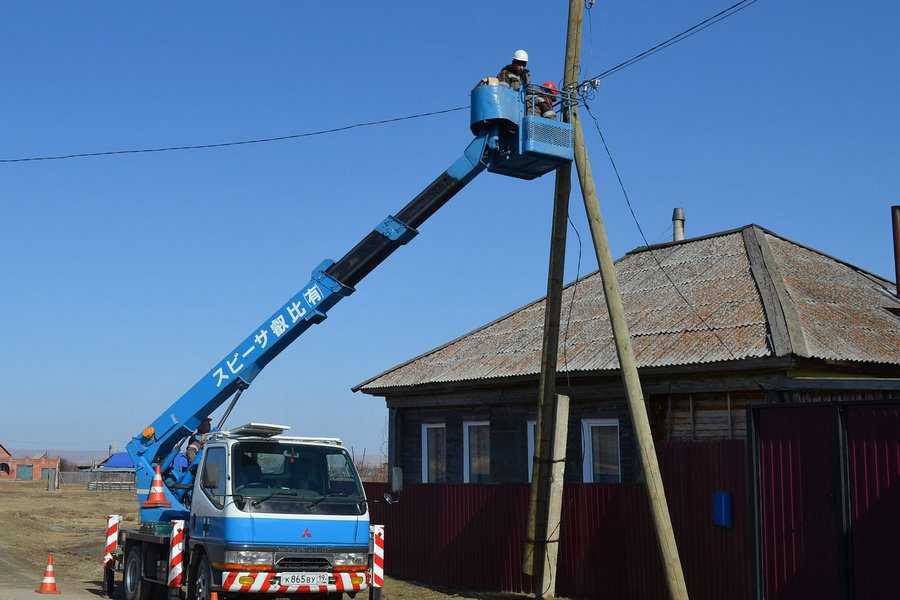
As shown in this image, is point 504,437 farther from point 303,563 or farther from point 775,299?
point 303,563

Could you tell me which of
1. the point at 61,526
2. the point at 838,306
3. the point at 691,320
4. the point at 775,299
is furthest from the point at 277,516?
the point at 61,526

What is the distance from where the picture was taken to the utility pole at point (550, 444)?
13062 millimetres

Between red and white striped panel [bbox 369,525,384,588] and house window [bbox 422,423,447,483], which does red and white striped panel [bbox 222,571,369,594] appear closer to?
red and white striped panel [bbox 369,525,384,588]

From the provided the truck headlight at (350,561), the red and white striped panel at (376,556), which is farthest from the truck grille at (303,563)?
the red and white striped panel at (376,556)

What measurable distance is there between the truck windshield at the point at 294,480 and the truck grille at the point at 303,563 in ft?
1.72

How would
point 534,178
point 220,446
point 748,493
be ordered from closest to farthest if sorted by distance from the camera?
point 748,493 < point 220,446 < point 534,178

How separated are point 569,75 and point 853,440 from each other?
5784 mm

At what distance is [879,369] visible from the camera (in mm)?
14859

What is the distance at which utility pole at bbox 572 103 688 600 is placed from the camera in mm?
11039

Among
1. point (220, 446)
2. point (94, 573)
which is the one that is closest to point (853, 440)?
point (220, 446)

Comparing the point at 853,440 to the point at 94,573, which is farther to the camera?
the point at 94,573

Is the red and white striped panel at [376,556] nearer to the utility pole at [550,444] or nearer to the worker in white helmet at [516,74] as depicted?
the utility pole at [550,444]

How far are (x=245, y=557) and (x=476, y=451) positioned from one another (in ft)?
29.2

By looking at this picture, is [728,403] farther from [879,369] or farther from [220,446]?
[220,446]
